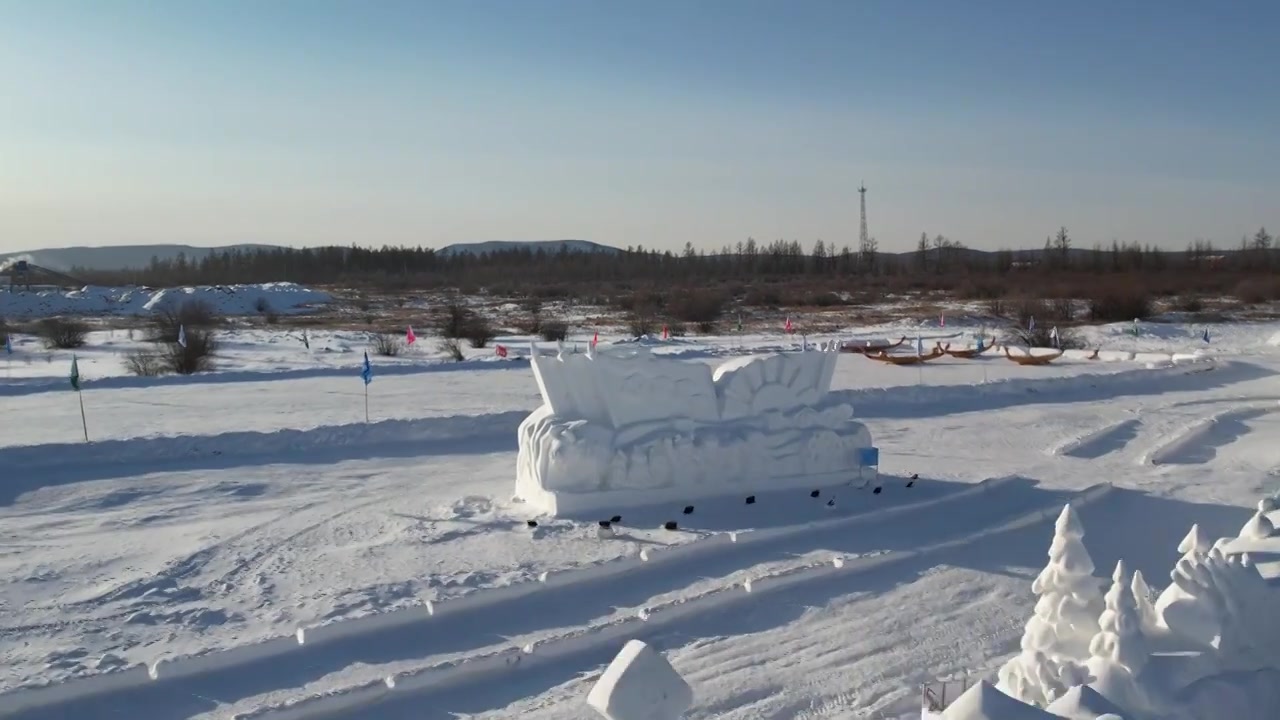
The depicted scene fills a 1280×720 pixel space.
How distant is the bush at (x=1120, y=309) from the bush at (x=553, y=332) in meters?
23.9

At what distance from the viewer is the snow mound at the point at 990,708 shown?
13.7 ft

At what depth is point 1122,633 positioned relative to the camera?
18.8 feet

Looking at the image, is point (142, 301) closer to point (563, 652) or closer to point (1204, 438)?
point (1204, 438)

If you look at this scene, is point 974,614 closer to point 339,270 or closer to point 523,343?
point 523,343

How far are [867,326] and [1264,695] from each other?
1559 inches

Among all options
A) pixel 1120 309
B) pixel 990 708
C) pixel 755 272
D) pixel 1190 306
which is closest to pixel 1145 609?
pixel 990 708

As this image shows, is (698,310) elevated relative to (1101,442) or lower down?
elevated

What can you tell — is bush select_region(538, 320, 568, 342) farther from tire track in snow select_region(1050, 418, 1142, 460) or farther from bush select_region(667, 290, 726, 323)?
tire track in snow select_region(1050, 418, 1142, 460)

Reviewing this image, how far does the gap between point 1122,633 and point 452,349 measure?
93.5 ft

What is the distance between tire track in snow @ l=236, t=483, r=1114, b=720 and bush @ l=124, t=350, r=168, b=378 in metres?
22.0

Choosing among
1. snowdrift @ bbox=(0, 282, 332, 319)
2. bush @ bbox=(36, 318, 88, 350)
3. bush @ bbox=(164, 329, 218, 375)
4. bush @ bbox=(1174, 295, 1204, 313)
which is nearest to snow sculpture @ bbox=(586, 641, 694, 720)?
bush @ bbox=(164, 329, 218, 375)

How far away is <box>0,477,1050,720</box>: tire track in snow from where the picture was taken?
26.5 feet

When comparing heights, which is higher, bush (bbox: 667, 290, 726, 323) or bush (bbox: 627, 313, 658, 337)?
bush (bbox: 667, 290, 726, 323)

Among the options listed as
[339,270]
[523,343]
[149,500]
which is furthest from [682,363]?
[339,270]
